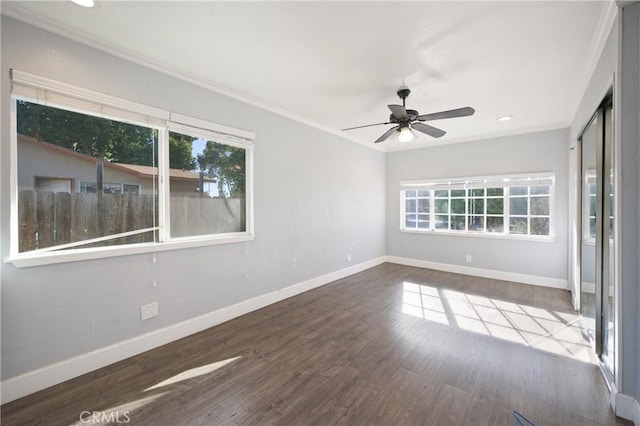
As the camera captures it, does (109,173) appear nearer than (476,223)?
Yes

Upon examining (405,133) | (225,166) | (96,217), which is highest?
(405,133)

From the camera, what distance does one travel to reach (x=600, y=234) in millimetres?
2398

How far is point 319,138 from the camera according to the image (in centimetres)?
445

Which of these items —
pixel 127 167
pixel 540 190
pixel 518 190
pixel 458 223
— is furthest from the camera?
pixel 458 223

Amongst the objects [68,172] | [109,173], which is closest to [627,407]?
[109,173]

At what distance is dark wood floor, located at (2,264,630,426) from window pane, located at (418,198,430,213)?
268 cm

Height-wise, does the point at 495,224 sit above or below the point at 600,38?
below

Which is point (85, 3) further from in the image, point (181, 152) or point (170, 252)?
point (170, 252)

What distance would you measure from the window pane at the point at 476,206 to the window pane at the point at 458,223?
22cm

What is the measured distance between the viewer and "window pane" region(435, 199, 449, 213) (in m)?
5.55

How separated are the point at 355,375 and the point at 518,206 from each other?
4.40 m

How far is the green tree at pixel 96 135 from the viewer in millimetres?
2004

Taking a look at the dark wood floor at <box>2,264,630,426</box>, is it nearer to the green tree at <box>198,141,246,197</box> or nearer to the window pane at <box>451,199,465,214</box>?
the green tree at <box>198,141,246,197</box>

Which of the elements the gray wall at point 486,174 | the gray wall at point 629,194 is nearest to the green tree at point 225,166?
the gray wall at point 629,194
